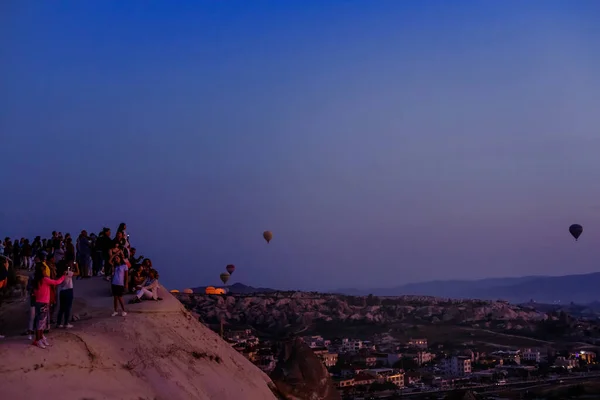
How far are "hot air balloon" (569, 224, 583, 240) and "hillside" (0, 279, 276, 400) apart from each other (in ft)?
179

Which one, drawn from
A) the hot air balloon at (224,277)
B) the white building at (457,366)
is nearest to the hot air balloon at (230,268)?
the hot air balloon at (224,277)

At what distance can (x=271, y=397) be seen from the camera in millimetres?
15859

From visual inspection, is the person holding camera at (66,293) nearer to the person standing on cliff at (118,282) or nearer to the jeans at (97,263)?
the person standing on cliff at (118,282)

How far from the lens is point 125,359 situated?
1227 cm

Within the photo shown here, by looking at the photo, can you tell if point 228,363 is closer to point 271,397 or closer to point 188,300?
point 271,397

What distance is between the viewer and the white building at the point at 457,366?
Result: 6575 centimetres

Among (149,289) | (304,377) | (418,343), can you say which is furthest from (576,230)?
(149,289)

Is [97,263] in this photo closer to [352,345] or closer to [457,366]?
[457,366]

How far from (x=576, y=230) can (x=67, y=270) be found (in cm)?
6122

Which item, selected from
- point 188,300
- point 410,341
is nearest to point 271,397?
point 410,341

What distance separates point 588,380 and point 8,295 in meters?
52.2

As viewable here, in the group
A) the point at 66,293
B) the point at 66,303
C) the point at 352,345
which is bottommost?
the point at 352,345

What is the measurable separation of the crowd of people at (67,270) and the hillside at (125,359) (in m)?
0.42

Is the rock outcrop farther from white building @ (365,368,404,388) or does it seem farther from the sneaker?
white building @ (365,368,404,388)
